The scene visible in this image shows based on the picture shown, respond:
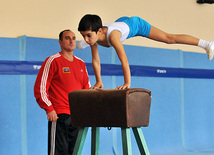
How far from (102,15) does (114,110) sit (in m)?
2.99

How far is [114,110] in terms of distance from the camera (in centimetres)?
301

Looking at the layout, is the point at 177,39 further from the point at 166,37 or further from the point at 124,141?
the point at 124,141

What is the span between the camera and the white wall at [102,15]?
492 centimetres

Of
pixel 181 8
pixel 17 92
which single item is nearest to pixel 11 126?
pixel 17 92

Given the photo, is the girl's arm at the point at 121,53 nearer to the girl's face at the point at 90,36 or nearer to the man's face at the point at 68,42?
the girl's face at the point at 90,36

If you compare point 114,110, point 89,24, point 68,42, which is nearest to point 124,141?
point 114,110

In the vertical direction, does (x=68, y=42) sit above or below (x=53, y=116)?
above

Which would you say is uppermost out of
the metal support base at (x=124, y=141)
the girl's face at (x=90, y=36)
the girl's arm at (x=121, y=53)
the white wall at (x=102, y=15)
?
the white wall at (x=102, y=15)

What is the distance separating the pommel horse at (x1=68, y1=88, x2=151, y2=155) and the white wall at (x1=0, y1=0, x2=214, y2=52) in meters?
2.11

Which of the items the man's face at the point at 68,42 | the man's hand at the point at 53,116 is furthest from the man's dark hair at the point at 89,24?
the man's hand at the point at 53,116

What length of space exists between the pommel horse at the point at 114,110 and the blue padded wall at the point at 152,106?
1.71 m

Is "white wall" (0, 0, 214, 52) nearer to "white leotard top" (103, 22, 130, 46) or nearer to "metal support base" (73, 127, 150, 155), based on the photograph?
"white leotard top" (103, 22, 130, 46)

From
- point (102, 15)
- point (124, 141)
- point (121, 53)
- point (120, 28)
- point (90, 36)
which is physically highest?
point (102, 15)

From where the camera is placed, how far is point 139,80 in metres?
5.92
